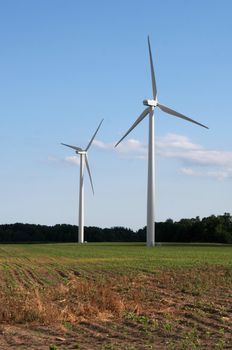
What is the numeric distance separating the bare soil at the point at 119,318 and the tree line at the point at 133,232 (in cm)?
10880

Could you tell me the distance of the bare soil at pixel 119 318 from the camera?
1455 centimetres

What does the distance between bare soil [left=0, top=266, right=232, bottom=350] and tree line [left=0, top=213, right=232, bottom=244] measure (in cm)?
10880

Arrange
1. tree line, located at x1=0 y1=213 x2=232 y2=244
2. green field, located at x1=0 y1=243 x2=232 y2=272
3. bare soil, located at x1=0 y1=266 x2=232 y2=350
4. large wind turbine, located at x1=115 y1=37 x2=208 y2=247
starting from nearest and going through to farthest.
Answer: bare soil, located at x1=0 y1=266 x2=232 y2=350, green field, located at x1=0 y1=243 x2=232 y2=272, large wind turbine, located at x1=115 y1=37 x2=208 y2=247, tree line, located at x1=0 y1=213 x2=232 y2=244

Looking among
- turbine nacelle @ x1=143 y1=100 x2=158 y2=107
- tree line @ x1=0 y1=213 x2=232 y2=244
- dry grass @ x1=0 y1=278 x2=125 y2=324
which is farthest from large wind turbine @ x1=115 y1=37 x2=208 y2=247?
dry grass @ x1=0 y1=278 x2=125 y2=324

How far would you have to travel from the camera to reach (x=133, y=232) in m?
185

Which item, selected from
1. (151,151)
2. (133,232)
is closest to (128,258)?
(151,151)

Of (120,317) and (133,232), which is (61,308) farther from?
(133,232)

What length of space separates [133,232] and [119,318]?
166920 mm

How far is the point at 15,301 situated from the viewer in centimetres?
1873

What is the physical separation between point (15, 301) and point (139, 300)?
17.0 ft

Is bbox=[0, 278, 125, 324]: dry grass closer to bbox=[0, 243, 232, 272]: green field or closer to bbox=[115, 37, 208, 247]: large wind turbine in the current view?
bbox=[0, 243, 232, 272]: green field

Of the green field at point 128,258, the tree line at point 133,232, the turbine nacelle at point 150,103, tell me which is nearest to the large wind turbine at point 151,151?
the turbine nacelle at point 150,103

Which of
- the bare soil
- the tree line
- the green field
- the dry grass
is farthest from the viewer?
the tree line

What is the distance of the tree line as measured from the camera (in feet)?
459
